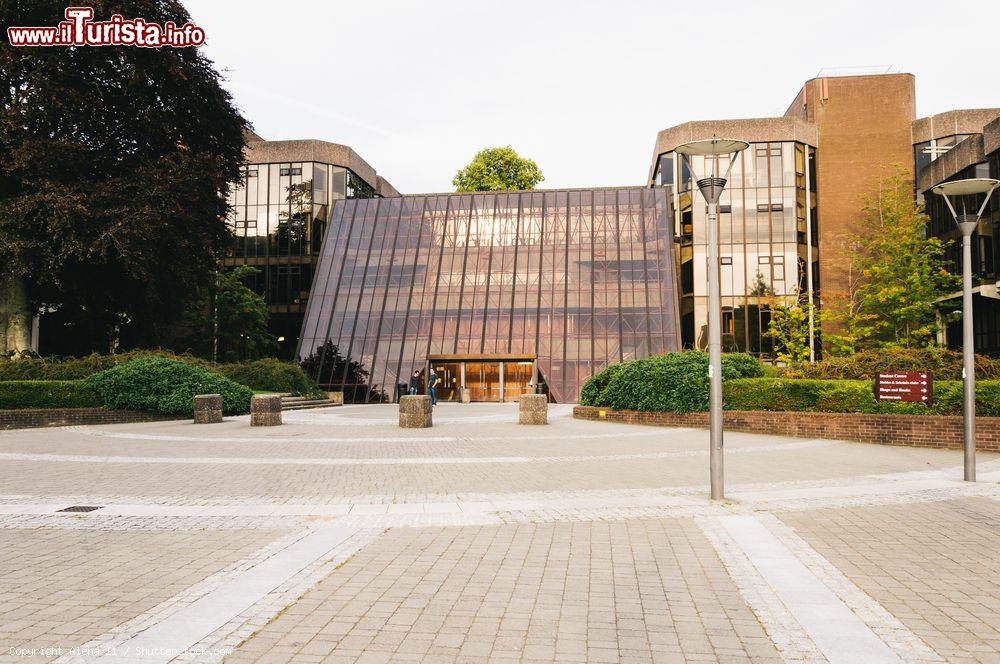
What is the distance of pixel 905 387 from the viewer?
15148 mm

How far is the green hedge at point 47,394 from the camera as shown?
19875 millimetres

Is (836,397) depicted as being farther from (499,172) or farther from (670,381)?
(499,172)

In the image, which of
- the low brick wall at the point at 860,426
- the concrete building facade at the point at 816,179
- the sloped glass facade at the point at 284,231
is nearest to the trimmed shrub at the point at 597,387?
the low brick wall at the point at 860,426

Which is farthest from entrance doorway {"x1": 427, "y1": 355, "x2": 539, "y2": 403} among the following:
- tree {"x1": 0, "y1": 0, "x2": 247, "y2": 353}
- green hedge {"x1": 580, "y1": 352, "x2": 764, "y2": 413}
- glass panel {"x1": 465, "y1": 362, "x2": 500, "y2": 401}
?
green hedge {"x1": 580, "y1": 352, "x2": 764, "y2": 413}

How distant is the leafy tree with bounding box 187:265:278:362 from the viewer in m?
40.2

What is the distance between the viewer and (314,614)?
4.43 metres

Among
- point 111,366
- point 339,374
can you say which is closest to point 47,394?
point 111,366

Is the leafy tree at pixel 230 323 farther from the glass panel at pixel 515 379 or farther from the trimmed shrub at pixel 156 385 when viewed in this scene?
the trimmed shrub at pixel 156 385

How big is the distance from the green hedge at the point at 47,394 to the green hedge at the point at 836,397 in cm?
2033

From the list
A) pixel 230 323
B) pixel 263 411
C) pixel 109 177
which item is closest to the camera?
pixel 263 411

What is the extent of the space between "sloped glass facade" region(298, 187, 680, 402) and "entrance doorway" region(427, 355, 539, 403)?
328 millimetres

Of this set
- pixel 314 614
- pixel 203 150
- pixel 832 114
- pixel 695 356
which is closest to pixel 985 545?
pixel 314 614

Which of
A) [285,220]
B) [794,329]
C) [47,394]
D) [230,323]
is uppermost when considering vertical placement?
[285,220]

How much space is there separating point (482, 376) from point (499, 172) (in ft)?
83.9
